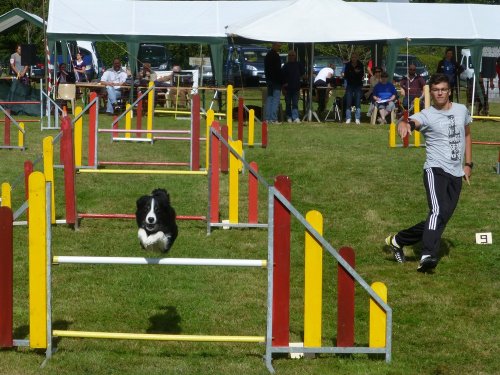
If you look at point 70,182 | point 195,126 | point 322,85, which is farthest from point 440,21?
point 70,182

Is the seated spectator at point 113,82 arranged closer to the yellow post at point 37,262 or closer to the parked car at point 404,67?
the parked car at point 404,67

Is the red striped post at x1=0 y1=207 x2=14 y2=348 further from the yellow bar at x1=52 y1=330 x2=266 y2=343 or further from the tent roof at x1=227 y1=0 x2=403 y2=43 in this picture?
the tent roof at x1=227 y1=0 x2=403 y2=43

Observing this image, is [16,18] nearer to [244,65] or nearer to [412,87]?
[244,65]

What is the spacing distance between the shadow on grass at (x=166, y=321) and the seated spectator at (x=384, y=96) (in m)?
18.2

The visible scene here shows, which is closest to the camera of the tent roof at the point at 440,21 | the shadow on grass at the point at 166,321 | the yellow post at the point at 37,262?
the yellow post at the point at 37,262

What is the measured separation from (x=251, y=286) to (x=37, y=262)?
270 cm

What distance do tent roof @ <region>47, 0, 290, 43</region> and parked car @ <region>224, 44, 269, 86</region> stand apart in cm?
95

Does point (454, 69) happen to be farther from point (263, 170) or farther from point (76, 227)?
point (76, 227)

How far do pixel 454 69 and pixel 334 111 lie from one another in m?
3.64

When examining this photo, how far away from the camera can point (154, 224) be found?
7.08 meters

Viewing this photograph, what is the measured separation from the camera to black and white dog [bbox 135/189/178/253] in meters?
7.10

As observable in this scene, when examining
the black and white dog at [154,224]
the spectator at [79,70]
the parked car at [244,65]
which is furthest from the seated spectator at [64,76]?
the black and white dog at [154,224]

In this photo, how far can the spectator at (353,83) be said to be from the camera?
25045mm

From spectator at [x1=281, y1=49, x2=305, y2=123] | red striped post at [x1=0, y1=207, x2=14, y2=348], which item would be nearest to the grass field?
red striped post at [x1=0, y1=207, x2=14, y2=348]
